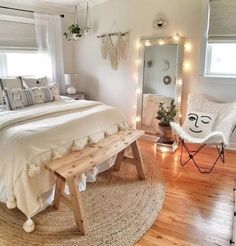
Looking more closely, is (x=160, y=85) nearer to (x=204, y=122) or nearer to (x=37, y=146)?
(x=204, y=122)

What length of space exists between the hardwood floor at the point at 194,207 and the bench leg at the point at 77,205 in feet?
1.46

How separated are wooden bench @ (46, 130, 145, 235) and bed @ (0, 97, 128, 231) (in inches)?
4.1

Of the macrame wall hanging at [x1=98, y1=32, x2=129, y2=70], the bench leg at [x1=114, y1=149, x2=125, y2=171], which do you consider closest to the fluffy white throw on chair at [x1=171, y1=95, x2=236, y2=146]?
the bench leg at [x1=114, y1=149, x2=125, y2=171]

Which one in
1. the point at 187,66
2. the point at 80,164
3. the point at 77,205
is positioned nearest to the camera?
the point at 77,205

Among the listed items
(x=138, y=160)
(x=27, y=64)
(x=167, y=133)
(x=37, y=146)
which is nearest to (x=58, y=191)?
(x=37, y=146)

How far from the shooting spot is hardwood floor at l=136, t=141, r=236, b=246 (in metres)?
1.97

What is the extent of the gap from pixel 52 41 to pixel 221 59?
9.36 feet

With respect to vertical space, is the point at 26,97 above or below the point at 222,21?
below

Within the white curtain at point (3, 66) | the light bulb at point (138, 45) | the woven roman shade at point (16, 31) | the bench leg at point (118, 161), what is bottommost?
the bench leg at point (118, 161)

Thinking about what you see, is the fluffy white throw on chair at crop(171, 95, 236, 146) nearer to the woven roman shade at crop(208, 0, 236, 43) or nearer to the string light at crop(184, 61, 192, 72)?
the string light at crop(184, 61, 192, 72)

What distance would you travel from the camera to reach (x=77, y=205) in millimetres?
1957

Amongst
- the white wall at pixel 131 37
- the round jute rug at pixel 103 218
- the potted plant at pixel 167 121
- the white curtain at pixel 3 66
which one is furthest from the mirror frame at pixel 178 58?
the white curtain at pixel 3 66

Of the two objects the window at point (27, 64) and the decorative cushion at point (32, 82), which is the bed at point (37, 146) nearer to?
the decorative cushion at point (32, 82)

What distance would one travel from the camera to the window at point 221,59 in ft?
12.0
